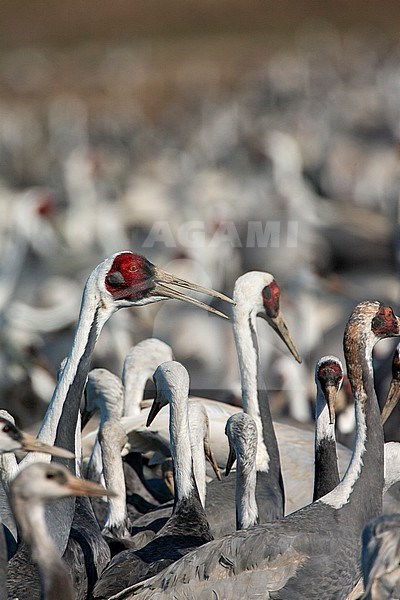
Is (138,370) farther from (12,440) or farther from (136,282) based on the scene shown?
(12,440)

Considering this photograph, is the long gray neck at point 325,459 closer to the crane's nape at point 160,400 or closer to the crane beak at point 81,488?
the crane's nape at point 160,400

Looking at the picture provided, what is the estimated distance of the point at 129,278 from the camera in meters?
4.94

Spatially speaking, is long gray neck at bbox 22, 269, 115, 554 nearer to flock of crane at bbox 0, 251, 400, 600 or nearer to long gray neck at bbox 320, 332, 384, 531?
flock of crane at bbox 0, 251, 400, 600

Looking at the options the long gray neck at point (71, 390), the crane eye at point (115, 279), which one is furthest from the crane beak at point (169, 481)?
the crane eye at point (115, 279)

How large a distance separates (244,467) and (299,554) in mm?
734

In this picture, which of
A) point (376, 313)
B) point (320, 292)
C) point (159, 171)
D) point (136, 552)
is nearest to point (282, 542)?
point (136, 552)

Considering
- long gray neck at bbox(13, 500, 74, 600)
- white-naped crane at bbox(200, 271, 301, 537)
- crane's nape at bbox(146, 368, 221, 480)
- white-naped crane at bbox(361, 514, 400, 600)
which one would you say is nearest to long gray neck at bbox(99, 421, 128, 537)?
crane's nape at bbox(146, 368, 221, 480)

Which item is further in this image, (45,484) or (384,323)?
(384,323)

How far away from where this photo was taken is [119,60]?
37.6 m

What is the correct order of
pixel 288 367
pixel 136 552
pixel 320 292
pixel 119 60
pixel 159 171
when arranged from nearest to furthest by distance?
1. pixel 136 552
2. pixel 288 367
3. pixel 320 292
4. pixel 159 171
5. pixel 119 60

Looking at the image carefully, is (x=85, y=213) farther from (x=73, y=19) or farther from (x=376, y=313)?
(x=73, y=19)

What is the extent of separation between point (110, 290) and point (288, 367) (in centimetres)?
431

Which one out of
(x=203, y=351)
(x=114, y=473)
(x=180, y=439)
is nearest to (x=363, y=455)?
(x=180, y=439)

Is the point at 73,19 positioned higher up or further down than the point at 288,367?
higher up
